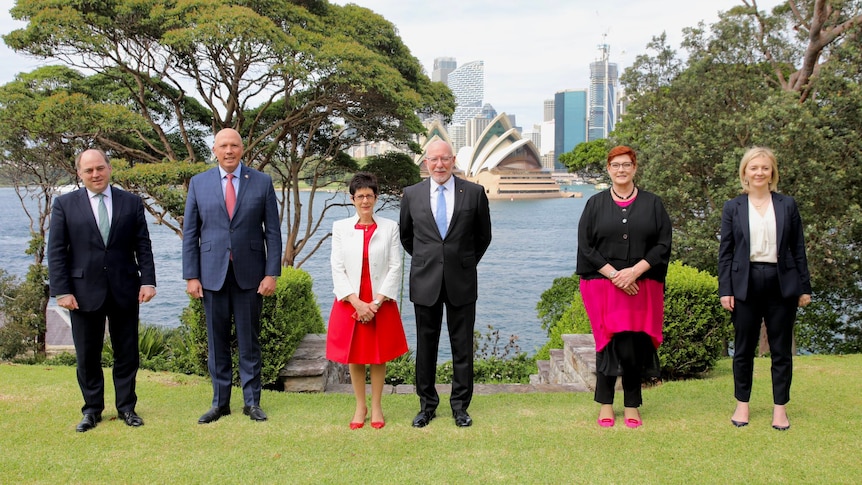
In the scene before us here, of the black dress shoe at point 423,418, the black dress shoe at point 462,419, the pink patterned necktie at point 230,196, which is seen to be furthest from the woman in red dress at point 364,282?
the pink patterned necktie at point 230,196

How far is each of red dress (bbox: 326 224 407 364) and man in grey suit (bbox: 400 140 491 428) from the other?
0.23m

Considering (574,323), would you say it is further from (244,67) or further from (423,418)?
(244,67)

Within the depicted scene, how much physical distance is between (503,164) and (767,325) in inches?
2700

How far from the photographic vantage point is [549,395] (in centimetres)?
506

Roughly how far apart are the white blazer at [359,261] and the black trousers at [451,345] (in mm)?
299

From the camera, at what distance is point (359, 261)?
3936 millimetres

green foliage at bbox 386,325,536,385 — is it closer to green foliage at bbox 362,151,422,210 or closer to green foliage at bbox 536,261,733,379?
green foliage at bbox 536,261,733,379

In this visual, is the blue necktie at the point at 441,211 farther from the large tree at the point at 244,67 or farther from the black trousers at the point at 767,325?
the large tree at the point at 244,67

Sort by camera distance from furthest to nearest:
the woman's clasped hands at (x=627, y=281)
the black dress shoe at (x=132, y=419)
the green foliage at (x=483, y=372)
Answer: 1. the green foliage at (x=483, y=372)
2. the black dress shoe at (x=132, y=419)
3. the woman's clasped hands at (x=627, y=281)

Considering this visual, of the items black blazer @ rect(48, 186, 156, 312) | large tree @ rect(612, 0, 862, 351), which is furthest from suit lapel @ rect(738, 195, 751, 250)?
large tree @ rect(612, 0, 862, 351)

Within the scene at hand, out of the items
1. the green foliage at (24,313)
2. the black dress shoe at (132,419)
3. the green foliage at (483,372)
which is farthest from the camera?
the green foliage at (24,313)

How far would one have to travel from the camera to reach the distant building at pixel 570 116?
582 ft

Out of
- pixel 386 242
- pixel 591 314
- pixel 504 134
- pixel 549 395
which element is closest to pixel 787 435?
pixel 591 314

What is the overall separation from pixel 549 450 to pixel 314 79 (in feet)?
34.4
